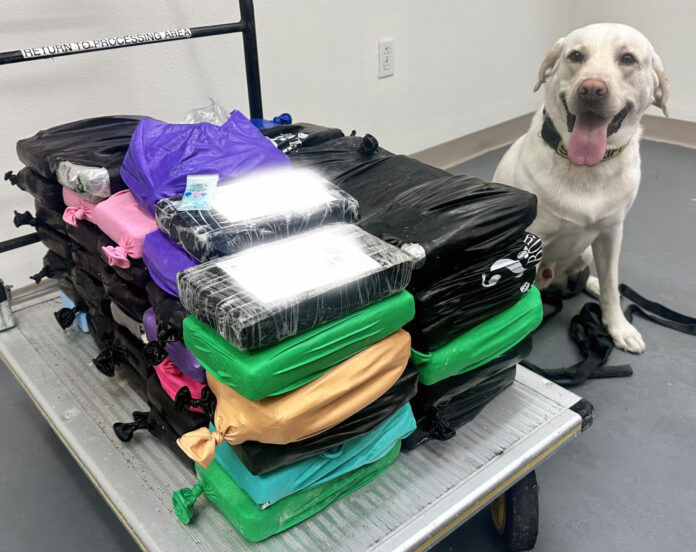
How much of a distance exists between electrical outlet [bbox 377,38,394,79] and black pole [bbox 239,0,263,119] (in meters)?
0.93

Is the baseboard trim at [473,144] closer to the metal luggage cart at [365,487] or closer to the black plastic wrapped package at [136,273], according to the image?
the metal luggage cart at [365,487]

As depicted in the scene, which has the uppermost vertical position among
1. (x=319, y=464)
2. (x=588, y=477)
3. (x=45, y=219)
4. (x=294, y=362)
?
(x=294, y=362)

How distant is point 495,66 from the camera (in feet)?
9.93

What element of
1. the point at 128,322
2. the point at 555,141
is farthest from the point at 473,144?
the point at 128,322

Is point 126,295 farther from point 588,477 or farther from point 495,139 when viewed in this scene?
point 495,139

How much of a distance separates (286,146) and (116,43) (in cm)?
47

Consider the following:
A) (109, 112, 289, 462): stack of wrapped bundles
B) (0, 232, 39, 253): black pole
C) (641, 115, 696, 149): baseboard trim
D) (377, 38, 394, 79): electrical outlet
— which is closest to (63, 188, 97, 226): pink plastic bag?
(109, 112, 289, 462): stack of wrapped bundles

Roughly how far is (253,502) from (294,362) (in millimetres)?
255

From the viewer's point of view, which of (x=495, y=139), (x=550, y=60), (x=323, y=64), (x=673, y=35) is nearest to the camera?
(x=550, y=60)

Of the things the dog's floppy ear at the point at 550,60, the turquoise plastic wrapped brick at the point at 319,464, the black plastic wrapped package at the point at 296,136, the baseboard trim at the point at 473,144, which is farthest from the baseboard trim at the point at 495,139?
the turquoise plastic wrapped brick at the point at 319,464

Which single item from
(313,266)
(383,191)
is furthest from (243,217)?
(383,191)

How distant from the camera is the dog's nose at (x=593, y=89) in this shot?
1.29 m

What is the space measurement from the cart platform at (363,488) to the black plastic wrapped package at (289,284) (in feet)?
1.14

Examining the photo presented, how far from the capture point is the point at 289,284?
76 centimetres
